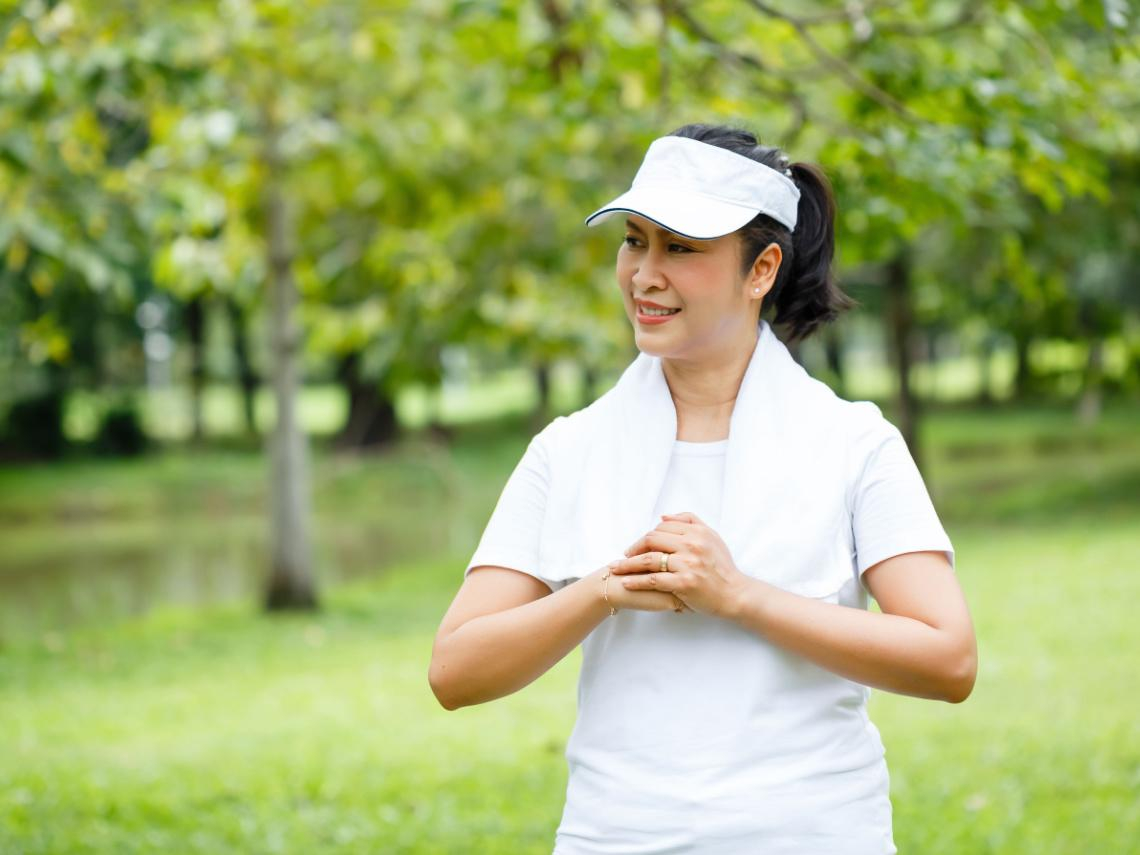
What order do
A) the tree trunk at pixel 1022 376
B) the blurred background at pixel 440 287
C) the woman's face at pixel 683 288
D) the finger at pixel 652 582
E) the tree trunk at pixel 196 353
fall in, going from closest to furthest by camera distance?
the finger at pixel 652 582, the woman's face at pixel 683 288, the blurred background at pixel 440 287, the tree trunk at pixel 196 353, the tree trunk at pixel 1022 376

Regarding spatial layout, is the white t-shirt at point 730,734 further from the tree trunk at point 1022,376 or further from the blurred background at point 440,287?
the tree trunk at point 1022,376

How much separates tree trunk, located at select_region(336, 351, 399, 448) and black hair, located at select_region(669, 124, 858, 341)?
29.5 metres

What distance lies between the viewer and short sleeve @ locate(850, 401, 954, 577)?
2047mm

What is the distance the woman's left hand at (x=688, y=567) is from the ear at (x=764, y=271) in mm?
431

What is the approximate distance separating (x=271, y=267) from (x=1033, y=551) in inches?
307

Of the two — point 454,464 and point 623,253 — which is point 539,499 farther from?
point 454,464

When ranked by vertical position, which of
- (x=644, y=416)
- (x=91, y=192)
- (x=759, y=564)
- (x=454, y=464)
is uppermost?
(x=91, y=192)

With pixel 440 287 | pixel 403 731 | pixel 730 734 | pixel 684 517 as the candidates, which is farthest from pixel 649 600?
pixel 440 287

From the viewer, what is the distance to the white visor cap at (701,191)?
6.87ft

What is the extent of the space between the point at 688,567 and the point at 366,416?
30.8 meters

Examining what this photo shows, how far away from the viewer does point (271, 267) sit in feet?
39.9


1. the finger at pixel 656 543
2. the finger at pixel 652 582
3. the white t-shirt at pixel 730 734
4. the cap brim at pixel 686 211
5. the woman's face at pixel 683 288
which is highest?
the cap brim at pixel 686 211

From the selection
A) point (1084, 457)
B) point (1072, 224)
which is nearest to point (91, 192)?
point (1072, 224)

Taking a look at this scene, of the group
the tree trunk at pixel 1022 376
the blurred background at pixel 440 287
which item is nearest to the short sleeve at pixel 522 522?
the blurred background at pixel 440 287
